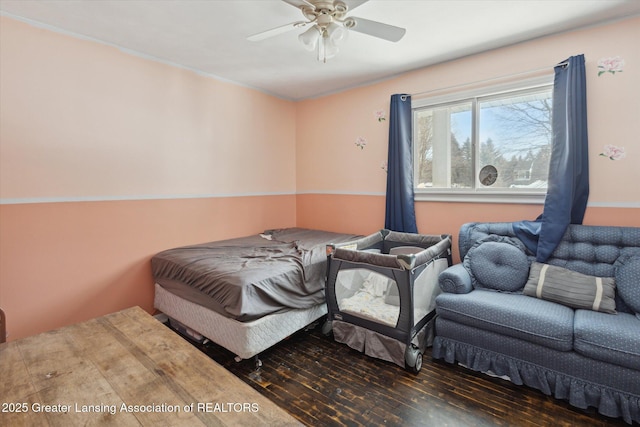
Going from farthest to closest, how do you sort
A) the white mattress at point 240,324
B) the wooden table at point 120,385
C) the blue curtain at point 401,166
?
the blue curtain at point 401,166
the white mattress at point 240,324
the wooden table at point 120,385

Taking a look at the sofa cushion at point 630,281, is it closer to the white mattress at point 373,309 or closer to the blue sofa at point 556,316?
the blue sofa at point 556,316

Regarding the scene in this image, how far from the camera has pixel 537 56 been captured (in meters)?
2.54

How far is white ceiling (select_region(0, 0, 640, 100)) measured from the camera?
205cm

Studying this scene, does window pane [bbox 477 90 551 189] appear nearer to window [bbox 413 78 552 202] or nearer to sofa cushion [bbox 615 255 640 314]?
window [bbox 413 78 552 202]

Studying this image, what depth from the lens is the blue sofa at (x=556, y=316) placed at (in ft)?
5.41

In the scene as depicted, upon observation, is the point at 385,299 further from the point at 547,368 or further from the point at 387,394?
the point at 547,368

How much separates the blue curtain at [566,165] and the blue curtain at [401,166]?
110 cm

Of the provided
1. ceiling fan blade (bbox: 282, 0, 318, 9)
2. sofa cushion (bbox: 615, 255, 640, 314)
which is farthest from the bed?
sofa cushion (bbox: 615, 255, 640, 314)

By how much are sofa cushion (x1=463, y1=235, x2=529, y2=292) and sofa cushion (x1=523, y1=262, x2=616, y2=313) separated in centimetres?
8

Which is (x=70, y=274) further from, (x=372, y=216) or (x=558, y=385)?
(x=558, y=385)

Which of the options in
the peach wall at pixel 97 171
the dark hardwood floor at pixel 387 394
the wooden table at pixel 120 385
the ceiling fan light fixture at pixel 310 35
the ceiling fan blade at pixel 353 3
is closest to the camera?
the wooden table at pixel 120 385

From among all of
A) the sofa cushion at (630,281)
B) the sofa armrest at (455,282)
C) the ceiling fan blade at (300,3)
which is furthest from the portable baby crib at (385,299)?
the ceiling fan blade at (300,3)

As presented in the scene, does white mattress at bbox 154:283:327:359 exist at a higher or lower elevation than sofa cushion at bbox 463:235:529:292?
lower

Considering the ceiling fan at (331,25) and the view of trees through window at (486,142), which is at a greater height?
the ceiling fan at (331,25)
